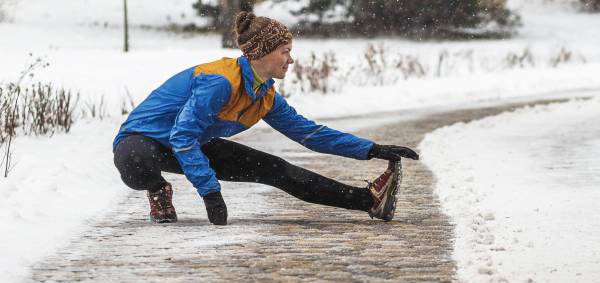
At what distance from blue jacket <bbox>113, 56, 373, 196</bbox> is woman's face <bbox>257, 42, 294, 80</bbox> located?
0.08 metres

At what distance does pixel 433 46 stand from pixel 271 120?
96.4 ft

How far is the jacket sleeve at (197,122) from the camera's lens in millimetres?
5844

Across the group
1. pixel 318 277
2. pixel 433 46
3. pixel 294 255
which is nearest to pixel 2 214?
pixel 294 255

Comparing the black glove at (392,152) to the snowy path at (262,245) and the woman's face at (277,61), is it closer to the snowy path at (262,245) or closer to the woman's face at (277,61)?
the snowy path at (262,245)

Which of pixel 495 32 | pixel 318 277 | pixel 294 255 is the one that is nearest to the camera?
pixel 318 277

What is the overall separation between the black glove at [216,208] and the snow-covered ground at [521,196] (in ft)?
4.29

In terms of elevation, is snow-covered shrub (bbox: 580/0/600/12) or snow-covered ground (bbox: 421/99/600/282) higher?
snow-covered ground (bbox: 421/99/600/282)

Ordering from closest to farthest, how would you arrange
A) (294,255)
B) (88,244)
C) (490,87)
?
(294,255) → (88,244) → (490,87)

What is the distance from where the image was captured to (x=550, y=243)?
19.3 ft

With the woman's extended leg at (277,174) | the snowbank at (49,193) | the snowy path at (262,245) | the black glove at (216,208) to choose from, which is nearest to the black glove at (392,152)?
the woman's extended leg at (277,174)

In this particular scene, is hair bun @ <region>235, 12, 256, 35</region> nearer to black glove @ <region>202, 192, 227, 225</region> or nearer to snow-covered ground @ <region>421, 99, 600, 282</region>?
black glove @ <region>202, 192, 227, 225</region>

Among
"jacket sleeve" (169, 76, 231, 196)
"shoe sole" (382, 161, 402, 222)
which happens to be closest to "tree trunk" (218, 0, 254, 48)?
"shoe sole" (382, 161, 402, 222)

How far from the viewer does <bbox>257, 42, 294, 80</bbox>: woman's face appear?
6.01 m

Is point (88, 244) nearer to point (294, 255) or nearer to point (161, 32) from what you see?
point (294, 255)
